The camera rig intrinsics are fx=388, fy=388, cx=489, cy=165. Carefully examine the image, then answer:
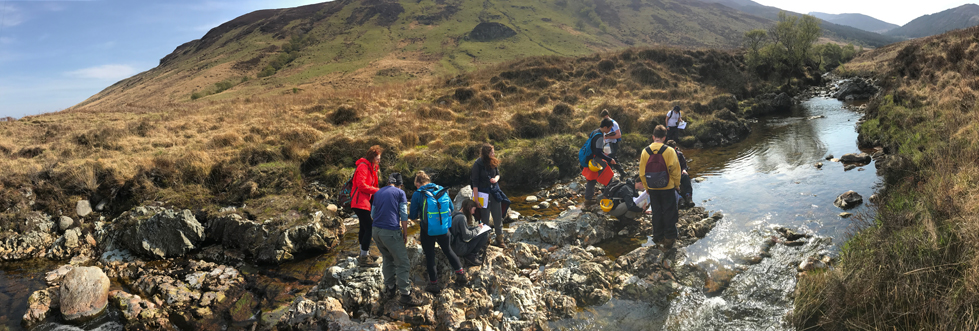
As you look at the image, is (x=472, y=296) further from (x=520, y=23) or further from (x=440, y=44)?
(x=520, y=23)

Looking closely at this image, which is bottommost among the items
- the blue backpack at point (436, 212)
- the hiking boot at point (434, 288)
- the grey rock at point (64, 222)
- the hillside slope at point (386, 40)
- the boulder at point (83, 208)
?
the hiking boot at point (434, 288)

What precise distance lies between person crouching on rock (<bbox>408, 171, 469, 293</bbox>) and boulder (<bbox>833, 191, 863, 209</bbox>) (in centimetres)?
892

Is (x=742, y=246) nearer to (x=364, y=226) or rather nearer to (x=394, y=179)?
(x=394, y=179)

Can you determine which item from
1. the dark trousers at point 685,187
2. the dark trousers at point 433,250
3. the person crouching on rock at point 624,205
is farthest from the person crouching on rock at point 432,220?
the dark trousers at point 685,187

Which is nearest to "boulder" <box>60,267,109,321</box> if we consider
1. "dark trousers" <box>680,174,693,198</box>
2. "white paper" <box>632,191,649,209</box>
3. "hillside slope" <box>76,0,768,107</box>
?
"white paper" <box>632,191,649,209</box>

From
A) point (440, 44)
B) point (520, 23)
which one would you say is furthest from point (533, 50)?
point (520, 23)

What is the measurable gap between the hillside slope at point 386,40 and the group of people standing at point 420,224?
4064cm

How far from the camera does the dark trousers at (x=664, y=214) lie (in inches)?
302

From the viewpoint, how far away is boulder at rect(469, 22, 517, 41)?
96500 millimetres

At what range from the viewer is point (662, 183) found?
7.45 m

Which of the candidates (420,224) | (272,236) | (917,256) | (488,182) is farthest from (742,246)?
(272,236)

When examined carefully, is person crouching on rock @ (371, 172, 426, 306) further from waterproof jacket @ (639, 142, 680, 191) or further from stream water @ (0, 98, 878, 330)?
waterproof jacket @ (639, 142, 680, 191)

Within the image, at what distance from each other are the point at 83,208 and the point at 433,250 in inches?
454

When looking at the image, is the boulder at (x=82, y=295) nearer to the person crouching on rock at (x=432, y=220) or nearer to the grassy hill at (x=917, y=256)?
the person crouching on rock at (x=432, y=220)
